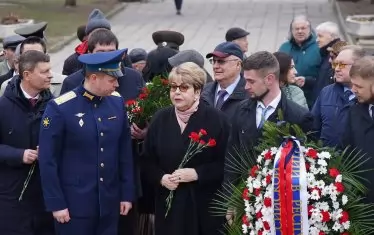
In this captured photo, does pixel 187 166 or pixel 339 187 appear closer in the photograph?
pixel 339 187

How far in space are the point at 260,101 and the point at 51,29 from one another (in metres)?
19.6

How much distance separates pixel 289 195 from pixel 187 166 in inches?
43.6

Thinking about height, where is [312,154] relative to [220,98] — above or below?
below

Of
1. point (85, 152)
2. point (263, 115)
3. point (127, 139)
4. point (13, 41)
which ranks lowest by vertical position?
point (85, 152)

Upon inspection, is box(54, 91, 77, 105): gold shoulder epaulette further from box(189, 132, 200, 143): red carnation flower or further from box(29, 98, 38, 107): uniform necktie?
box(189, 132, 200, 143): red carnation flower

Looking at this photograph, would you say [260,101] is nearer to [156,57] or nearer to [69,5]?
[156,57]

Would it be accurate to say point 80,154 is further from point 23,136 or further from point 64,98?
point 23,136

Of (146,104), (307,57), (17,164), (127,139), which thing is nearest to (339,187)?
(127,139)

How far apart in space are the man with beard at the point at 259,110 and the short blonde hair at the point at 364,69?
18.9 inches

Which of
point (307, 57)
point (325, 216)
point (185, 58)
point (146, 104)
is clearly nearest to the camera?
point (325, 216)

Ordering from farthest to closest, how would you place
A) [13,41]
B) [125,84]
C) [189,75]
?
[13,41] → [125,84] → [189,75]

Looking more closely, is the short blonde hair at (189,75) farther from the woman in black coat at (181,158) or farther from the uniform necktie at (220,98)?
the uniform necktie at (220,98)

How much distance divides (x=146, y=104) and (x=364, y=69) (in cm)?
183

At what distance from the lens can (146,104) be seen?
20.6 ft
